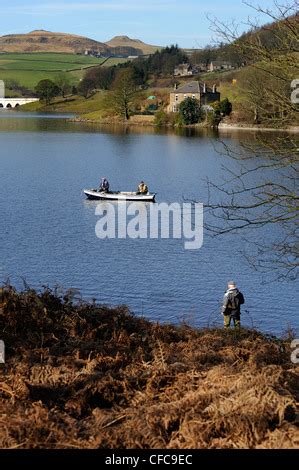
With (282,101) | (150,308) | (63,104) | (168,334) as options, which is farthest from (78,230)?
(63,104)

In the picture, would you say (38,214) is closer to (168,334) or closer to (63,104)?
(168,334)

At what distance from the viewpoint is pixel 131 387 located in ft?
26.1

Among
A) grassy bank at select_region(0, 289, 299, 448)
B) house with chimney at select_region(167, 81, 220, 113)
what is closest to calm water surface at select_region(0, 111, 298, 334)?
grassy bank at select_region(0, 289, 299, 448)

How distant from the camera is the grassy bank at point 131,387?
665 cm

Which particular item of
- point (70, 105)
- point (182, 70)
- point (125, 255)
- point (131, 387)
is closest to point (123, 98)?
point (70, 105)

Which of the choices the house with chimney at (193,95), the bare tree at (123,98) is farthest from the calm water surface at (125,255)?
the house with chimney at (193,95)

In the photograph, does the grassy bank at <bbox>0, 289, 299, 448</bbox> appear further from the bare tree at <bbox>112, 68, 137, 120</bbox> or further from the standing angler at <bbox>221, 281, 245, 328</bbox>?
the bare tree at <bbox>112, 68, 137, 120</bbox>

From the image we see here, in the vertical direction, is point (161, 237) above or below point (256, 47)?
below

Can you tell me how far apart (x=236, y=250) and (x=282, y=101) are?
678 inches

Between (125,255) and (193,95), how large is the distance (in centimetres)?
10966

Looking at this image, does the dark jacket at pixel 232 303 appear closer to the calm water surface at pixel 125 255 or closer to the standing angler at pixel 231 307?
the standing angler at pixel 231 307

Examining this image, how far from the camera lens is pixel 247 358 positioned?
9.46 meters

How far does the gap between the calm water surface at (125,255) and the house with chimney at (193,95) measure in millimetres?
72502

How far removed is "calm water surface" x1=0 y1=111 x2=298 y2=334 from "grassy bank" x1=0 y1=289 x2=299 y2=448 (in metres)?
7.15
